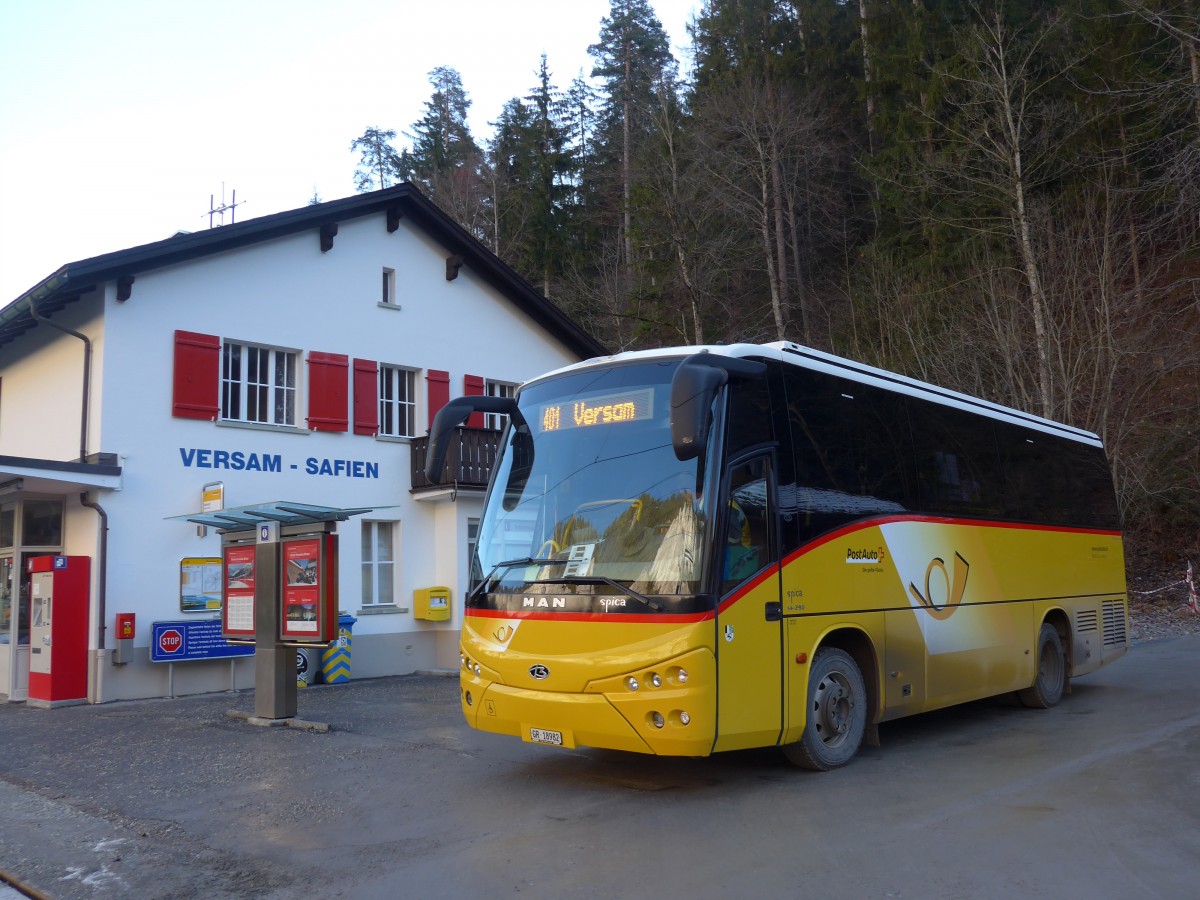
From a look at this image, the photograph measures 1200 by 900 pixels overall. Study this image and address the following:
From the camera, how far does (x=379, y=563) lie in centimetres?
1916

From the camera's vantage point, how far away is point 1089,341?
23812 mm

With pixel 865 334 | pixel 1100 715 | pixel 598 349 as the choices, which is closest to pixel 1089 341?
pixel 865 334

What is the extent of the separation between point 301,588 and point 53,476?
201 inches

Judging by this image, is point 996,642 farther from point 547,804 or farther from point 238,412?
point 238,412

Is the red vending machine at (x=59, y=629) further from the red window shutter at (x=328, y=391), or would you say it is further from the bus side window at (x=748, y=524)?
the bus side window at (x=748, y=524)

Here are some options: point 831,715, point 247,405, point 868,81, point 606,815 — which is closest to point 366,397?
point 247,405

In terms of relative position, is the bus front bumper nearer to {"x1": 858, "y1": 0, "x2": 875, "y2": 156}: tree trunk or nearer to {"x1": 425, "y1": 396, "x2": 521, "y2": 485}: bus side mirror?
{"x1": 425, "y1": 396, "x2": 521, "y2": 485}: bus side mirror

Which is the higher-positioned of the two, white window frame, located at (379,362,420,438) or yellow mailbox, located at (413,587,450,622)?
white window frame, located at (379,362,420,438)

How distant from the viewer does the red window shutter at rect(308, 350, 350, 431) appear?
59.8 ft

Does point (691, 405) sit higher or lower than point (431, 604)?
higher

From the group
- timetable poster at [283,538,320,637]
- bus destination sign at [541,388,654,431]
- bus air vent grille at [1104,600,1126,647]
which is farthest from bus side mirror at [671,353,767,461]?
bus air vent grille at [1104,600,1126,647]

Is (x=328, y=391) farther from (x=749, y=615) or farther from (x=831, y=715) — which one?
(x=749, y=615)

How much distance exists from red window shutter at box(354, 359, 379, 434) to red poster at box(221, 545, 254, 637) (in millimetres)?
6244

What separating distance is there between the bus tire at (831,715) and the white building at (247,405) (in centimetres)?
1064
